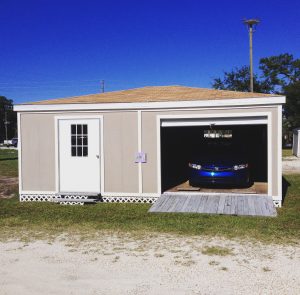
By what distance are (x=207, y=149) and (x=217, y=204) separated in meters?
3.24

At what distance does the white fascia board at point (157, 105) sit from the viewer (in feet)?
33.0

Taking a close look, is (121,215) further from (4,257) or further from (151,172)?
(4,257)

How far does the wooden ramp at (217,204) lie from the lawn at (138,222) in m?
0.29

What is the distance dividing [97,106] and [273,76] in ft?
132

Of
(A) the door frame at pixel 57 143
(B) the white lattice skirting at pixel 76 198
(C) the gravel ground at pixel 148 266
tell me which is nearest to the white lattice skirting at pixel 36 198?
(B) the white lattice skirting at pixel 76 198

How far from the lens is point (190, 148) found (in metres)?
18.9

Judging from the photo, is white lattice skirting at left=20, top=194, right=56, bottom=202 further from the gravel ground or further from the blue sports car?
the gravel ground

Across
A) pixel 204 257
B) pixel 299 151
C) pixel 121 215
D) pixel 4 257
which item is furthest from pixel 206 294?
pixel 299 151

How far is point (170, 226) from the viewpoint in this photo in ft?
26.4

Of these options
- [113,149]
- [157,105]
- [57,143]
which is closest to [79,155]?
[57,143]

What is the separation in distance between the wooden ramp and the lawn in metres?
0.29

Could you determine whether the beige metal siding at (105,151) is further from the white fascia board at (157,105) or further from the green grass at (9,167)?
the green grass at (9,167)

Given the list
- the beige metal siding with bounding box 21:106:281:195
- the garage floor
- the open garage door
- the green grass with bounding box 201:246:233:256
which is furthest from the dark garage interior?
A: the green grass with bounding box 201:246:233:256

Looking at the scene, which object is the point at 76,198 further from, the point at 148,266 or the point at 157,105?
the point at 148,266
